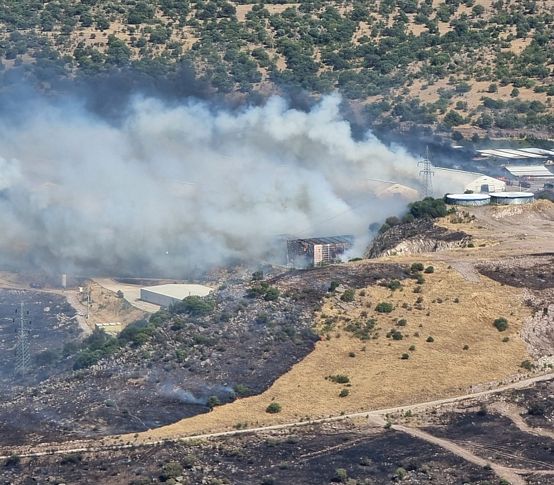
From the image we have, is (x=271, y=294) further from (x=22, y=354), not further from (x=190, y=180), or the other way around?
(x=190, y=180)

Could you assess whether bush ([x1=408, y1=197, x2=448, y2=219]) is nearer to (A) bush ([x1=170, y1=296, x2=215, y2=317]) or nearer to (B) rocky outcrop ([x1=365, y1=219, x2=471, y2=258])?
(B) rocky outcrop ([x1=365, y1=219, x2=471, y2=258])

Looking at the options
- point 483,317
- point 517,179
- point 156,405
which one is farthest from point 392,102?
point 156,405

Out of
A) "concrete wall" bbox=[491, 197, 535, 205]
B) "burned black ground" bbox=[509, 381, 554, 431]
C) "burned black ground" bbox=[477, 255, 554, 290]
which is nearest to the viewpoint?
"burned black ground" bbox=[509, 381, 554, 431]

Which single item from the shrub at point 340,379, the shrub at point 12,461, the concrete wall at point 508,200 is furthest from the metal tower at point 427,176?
the shrub at point 12,461

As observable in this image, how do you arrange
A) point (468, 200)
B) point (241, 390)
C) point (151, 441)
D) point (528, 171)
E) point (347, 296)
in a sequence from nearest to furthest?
1. point (151, 441)
2. point (241, 390)
3. point (347, 296)
4. point (468, 200)
5. point (528, 171)

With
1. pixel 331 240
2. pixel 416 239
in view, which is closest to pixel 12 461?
pixel 416 239

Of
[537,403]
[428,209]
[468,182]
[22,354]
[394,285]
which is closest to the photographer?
[537,403]

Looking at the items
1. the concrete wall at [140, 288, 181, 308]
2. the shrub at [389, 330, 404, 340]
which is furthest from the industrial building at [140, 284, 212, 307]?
the shrub at [389, 330, 404, 340]
